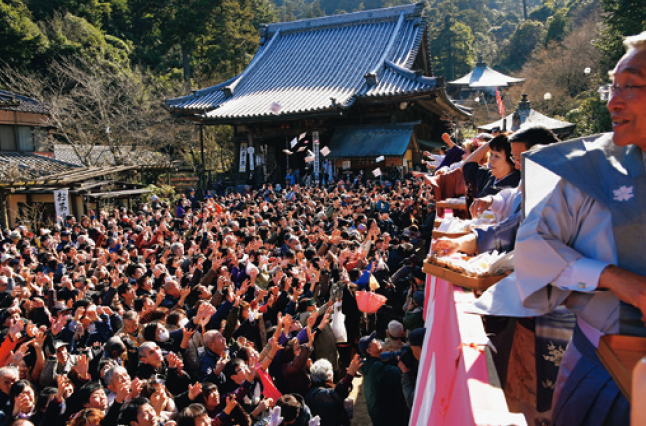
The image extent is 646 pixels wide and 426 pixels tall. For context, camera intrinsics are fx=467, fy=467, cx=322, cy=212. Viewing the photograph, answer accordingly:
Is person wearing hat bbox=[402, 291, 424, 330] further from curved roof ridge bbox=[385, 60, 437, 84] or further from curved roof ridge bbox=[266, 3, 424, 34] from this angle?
curved roof ridge bbox=[266, 3, 424, 34]

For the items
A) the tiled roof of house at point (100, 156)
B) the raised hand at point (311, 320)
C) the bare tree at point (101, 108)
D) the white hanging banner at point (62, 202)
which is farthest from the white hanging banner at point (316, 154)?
the raised hand at point (311, 320)

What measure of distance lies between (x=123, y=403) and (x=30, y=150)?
842 inches

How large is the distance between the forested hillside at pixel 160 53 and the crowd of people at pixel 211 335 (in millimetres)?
11785

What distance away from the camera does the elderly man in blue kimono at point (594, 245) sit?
4.25 feet

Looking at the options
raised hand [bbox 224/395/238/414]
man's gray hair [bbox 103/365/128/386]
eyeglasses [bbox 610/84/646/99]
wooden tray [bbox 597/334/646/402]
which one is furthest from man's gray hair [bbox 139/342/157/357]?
eyeglasses [bbox 610/84/646/99]

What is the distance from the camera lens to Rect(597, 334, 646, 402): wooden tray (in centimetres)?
124

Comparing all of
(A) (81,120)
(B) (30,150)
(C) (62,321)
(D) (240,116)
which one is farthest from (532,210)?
(B) (30,150)

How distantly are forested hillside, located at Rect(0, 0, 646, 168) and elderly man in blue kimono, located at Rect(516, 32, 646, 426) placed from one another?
14253mm

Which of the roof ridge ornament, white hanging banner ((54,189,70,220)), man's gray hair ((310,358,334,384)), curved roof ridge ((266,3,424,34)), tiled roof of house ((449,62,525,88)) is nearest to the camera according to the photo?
man's gray hair ((310,358,334,384))

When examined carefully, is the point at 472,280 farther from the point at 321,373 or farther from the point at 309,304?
the point at 309,304

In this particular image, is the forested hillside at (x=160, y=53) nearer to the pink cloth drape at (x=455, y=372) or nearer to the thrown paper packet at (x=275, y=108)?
the thrown paper packet at (x=275, y=108)

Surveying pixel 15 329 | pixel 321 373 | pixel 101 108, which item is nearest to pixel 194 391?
pixel 321 373

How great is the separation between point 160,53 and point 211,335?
2872cm

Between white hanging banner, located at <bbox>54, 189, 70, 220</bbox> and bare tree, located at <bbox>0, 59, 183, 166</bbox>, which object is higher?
bare tree, located at <bbox>0, 59, 183, 166</bbox>
